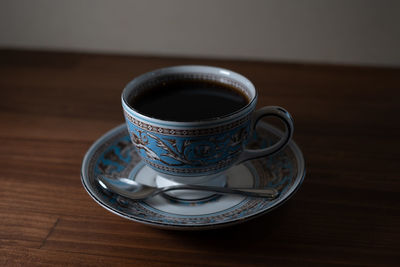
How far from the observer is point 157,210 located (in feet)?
1.96

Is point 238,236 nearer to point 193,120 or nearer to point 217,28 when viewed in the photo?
point 193,120

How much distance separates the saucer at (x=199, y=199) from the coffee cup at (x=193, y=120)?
0.12 ft

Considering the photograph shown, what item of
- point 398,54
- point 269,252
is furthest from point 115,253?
point 398,54

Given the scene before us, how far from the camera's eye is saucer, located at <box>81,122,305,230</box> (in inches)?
21.9

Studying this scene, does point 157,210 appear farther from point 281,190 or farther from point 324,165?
point 324,165

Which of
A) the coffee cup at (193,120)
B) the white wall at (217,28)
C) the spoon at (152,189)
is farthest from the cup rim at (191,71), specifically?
the white wall at (217,28)

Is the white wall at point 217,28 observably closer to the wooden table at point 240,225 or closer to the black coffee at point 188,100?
the wooden table at point 240,225

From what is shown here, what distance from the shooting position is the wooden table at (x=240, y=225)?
0.55 m

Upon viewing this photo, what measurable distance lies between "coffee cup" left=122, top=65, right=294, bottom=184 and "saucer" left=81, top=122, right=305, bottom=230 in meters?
0.04

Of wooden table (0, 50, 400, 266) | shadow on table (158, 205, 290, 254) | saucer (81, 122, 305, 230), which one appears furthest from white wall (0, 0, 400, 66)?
shadow on table (158, 205, 290, 254)

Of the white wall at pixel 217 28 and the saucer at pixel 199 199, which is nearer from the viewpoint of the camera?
the saucer at pixel 199 199

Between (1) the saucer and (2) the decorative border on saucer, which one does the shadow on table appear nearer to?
(1) the saucer

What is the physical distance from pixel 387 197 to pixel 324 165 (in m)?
0.12

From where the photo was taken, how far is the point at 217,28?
1.20m
